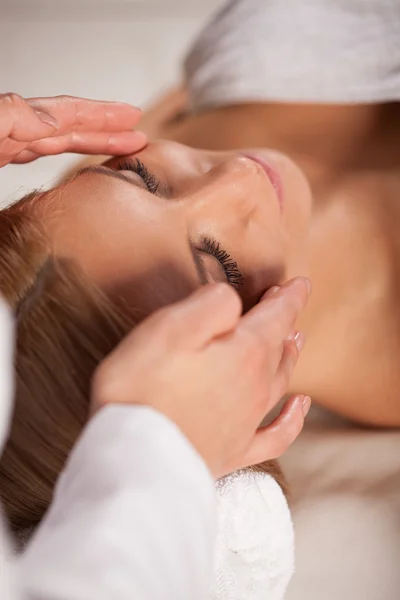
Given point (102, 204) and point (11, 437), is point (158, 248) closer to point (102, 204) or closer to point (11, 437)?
point (102, 204)

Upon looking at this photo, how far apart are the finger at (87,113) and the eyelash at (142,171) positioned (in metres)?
0.08

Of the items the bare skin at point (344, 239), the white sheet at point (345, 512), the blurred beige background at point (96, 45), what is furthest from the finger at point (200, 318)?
the blurred beige background at point (96, 45)

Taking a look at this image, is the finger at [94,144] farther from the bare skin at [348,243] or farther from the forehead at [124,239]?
the bare skin at [348,243]

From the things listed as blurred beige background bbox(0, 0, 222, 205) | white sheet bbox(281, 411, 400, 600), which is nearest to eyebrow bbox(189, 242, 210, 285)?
white sheet bbox(281, 411, 400, 600)

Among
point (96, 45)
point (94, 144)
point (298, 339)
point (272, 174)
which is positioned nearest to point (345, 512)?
point (298, 339)

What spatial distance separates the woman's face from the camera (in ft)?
2.16

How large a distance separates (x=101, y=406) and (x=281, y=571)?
0.35 meters

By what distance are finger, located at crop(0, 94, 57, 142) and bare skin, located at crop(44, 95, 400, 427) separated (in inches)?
12.3

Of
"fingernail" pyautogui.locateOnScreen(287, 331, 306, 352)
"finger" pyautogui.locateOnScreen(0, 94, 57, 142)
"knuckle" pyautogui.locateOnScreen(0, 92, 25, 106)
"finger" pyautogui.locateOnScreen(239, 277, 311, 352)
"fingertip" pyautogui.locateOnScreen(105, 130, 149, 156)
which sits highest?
"knuckle" pyautogui.locateOnScreen(0, 92, 25, 106)

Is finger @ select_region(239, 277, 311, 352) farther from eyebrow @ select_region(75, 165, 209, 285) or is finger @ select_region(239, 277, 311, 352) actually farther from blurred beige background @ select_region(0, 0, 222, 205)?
blurred beige background @ select_region(0, 0, 222, 205)

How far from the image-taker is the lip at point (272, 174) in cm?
89

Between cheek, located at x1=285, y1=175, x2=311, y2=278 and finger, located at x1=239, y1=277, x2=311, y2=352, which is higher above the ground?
finger, located at x1=239, y1=277, x2=311, y2=352

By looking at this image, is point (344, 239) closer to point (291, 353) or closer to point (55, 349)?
point (291, 353)

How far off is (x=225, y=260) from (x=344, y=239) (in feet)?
1.21
